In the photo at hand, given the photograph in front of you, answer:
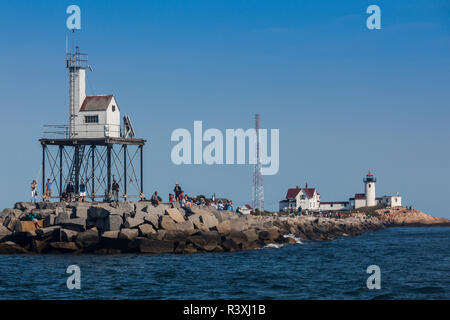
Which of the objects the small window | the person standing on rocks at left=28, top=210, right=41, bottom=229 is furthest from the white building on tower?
the person standing on rocks at left=28, top=210, right=41, bottom=229

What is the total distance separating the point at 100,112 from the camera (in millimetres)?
50219

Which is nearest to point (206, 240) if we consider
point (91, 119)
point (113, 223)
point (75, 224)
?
point (113, 223)

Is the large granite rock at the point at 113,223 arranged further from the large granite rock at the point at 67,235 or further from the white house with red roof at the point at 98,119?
the white house with red roof at the point at 98,119

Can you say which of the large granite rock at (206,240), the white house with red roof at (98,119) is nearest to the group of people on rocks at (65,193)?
the white house with red roof at (98,119)

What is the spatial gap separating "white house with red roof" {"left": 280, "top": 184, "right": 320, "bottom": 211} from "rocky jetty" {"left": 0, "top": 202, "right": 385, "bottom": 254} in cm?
8123

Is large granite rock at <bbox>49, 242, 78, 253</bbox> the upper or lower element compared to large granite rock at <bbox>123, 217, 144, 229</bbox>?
lower

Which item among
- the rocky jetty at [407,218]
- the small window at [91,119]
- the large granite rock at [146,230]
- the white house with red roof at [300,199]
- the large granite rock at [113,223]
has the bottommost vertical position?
the rocky jetty at [407,218]

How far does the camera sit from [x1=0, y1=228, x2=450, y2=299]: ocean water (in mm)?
25312

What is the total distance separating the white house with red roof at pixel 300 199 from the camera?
124750mm

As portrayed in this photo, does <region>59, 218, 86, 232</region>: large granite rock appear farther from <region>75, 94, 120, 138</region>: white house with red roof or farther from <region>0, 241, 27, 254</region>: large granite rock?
<region>75, 94, 120, 138</region>: white house with red roof

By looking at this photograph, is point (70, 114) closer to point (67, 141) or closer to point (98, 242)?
point (67, 141)

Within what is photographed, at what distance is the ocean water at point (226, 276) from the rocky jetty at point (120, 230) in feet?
5.00

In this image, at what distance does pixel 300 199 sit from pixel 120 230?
89.4 meters
